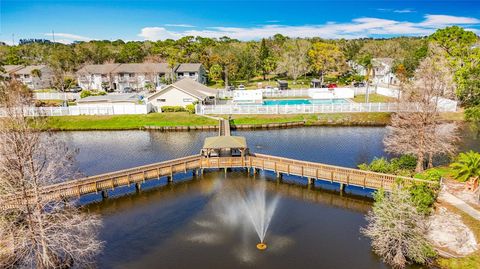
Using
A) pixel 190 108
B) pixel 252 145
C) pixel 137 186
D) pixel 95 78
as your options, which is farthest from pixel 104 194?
pixel 95 78

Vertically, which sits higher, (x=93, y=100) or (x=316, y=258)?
(x=93, y=100)

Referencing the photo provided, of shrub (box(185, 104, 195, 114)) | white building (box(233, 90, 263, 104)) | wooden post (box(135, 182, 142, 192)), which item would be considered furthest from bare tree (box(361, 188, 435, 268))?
white building (box(233, 90, 263, 104))

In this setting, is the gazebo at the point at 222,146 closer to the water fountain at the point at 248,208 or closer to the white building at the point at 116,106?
the water fountain at the point at 248,208

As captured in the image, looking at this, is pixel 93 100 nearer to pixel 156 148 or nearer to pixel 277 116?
pixel 156 148

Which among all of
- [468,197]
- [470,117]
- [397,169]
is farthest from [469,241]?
[470,117]

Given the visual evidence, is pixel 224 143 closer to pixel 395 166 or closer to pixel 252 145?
pixel 252 145

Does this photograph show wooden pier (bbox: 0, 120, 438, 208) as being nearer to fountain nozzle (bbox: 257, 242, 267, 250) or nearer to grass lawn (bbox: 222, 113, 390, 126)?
fountain nozzle (bbox: 257, 242, 267, 250)

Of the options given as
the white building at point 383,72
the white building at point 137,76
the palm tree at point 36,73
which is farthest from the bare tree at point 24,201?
the white building at point 383,72
